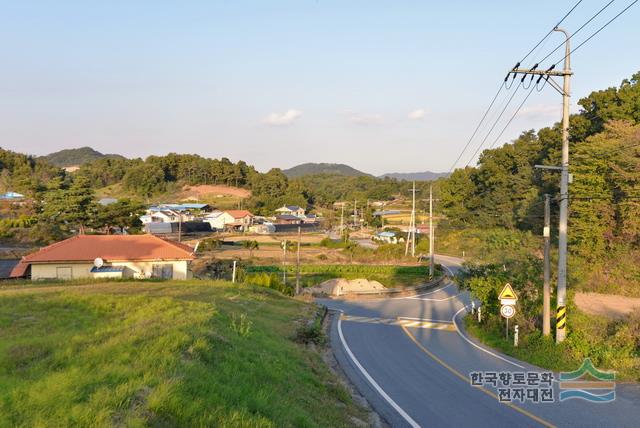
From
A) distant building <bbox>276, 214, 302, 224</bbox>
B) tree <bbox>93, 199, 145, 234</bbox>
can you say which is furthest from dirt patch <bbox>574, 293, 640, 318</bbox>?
distant building <bbox>276, 214, 302, 224</bbox>

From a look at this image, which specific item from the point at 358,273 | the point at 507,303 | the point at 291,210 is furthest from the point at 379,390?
the point at 291,210

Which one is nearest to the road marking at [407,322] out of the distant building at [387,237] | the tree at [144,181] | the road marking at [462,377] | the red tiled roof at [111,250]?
the road marking at [462,377]

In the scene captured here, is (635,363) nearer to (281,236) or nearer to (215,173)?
(281,236)

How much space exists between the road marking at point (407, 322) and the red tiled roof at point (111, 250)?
12775mm

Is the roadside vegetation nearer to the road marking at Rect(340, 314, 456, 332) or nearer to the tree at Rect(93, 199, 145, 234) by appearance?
the road marking at Rect(340, 314, 456, 332)

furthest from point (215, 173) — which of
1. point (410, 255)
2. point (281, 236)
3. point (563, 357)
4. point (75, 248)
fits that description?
point (563, 357)

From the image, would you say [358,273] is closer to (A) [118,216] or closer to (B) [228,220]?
(A) [118,216]

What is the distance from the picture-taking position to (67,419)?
5.32m

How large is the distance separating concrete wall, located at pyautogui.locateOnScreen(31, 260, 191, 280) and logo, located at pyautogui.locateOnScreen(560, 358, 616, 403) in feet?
86.5

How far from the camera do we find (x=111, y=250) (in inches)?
1352

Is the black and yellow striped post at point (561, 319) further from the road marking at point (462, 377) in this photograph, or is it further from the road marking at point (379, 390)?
the road marking at point (379, 390)

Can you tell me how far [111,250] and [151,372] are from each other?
29660 millimetres

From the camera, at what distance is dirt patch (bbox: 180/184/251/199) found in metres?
144

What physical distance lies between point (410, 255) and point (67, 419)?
68.6 meters
